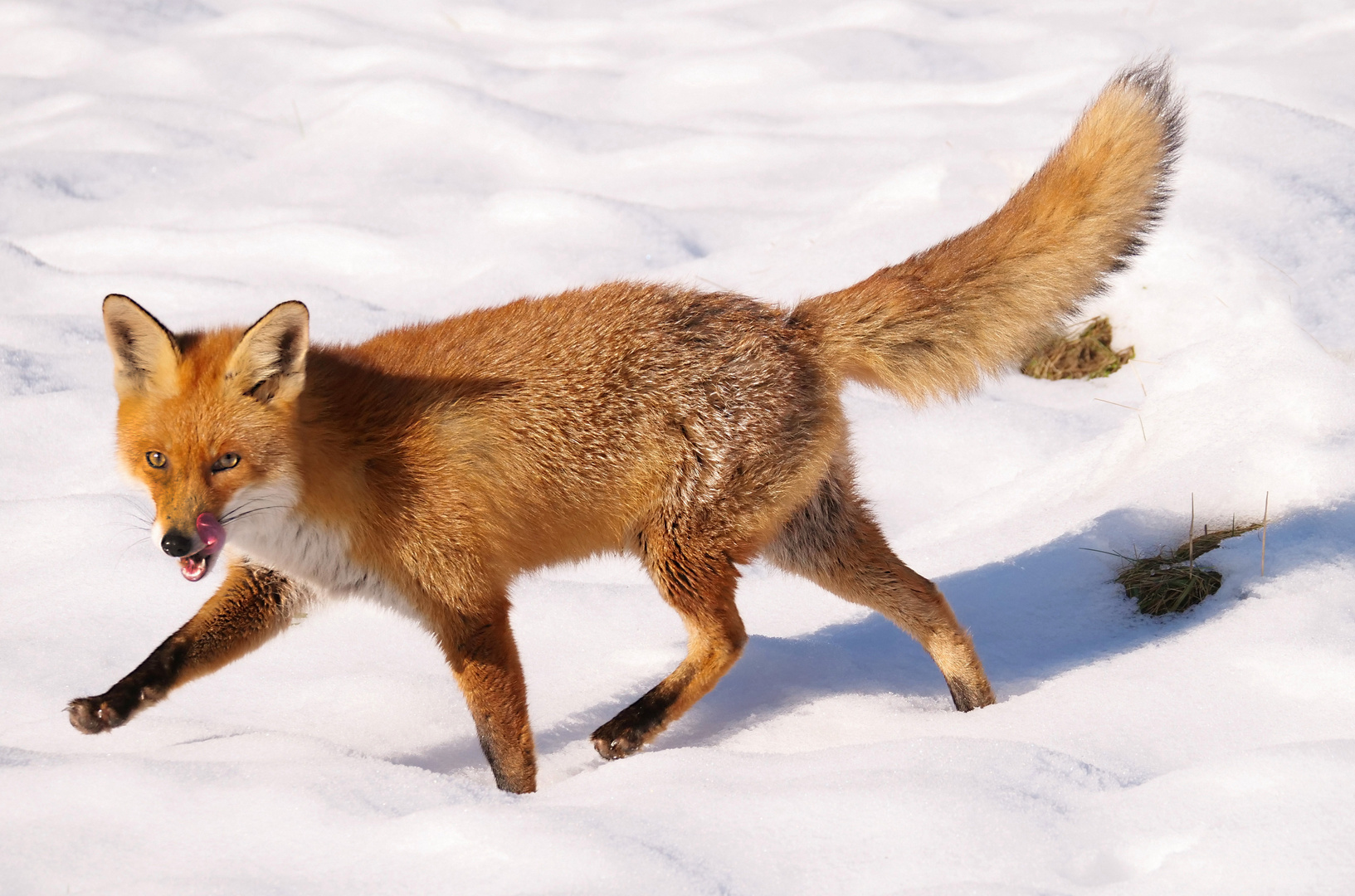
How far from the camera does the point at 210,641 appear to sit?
3461 millimetres

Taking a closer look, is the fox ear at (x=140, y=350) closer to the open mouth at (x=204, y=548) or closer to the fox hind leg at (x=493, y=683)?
the open mouth at (x=204, y=548)

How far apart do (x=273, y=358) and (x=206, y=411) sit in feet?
0.77

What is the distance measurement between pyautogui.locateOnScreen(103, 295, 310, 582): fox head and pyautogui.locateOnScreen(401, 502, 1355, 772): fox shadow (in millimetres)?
1091

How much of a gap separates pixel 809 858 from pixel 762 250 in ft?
17.2

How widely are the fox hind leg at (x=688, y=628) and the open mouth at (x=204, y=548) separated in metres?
1.28

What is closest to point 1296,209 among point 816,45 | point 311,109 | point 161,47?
point 816,45

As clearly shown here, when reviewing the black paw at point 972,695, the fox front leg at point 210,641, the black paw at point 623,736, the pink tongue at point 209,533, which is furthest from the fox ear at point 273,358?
the black paw at point 972,695

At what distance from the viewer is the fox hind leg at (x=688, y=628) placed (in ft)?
11.7

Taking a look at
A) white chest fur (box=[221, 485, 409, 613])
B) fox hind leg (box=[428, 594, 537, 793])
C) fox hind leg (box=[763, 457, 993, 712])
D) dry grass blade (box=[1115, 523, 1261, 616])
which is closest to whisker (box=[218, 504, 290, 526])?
white chest fur (box=[221, 485, 409, 613])

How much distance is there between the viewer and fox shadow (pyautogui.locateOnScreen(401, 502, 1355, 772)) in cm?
386

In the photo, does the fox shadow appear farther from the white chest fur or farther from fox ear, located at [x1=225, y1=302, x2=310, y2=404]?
fox ear, located at [x1=225, y1=302, x2=310, y2=404]

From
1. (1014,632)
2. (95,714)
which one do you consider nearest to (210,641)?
(95,714)

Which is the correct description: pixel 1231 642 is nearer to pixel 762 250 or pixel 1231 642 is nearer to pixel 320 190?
pixel 762 250

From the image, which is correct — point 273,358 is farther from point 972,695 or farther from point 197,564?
point 972,695
